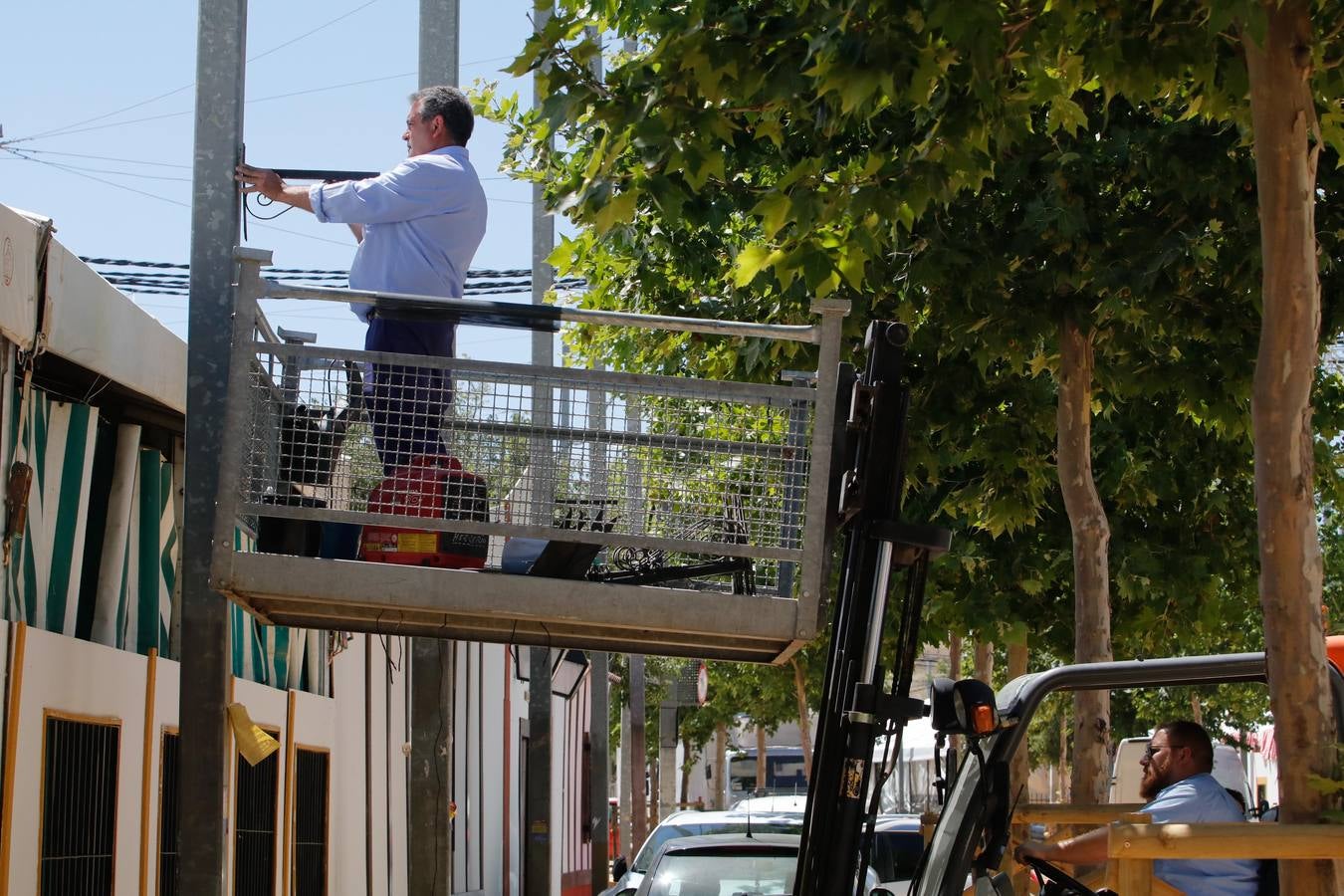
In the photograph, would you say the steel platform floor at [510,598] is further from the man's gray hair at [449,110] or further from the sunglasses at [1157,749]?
the man's gray hair at [449,110]

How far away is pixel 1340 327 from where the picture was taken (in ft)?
33.6

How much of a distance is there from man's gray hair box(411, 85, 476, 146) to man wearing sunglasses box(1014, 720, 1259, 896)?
11.1ft

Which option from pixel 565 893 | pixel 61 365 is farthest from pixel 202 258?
pixel 565 893

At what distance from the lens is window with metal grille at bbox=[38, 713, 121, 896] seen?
308 inches

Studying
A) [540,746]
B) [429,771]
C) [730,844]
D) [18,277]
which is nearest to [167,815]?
[429,771]

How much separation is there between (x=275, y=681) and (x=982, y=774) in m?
8.56

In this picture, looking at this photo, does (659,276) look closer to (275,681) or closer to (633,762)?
(275,681)

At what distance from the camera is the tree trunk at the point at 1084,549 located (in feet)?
35.0

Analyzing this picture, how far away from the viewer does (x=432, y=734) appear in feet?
34.8

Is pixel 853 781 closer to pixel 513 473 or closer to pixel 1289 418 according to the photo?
pixel 513 473

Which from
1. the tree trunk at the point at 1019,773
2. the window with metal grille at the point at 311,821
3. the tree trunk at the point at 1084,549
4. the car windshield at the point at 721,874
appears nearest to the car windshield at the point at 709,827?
the tree trunk at the point at 1019,773

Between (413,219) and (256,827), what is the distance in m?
6.40

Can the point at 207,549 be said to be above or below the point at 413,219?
below

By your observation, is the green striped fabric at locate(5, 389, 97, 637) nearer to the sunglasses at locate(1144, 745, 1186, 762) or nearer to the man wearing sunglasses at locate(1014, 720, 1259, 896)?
the man wearing sunglasses at locate(1014, 720, 1259, 896)
